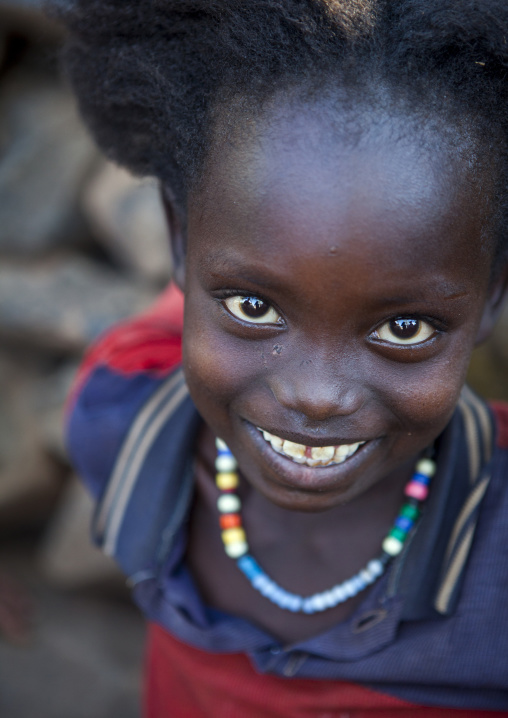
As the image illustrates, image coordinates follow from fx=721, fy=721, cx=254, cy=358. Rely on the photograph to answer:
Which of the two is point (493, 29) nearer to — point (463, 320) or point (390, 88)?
point (390, 88)

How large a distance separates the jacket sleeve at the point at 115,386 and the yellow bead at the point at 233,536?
232 mm

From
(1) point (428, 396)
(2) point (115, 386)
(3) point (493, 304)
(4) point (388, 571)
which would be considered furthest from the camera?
(2) point (115, 386)

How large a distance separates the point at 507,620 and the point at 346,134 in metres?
0.66

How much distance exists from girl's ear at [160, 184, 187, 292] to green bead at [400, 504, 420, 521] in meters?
0.45

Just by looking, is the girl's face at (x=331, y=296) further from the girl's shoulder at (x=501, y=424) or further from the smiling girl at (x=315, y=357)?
the girl's shoulder at (x=501, y=424)

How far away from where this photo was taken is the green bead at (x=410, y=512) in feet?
3.44

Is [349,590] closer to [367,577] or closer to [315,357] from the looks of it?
[367,577]

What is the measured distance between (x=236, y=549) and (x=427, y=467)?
319 mm

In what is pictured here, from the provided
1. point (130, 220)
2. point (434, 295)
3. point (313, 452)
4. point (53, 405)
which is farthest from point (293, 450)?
point (53, 405)

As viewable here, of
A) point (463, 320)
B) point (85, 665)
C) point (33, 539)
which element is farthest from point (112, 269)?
point (463, 320)

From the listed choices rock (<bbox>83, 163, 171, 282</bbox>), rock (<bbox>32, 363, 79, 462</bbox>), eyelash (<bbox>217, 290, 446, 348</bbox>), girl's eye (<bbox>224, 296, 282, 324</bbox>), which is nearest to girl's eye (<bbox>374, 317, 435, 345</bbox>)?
eyelash (<bbox>217, 290, 446, 348</bbox>)

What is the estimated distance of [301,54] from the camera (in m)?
0.71

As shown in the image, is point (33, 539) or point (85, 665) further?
point (33, 539)

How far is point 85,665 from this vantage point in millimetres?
2061
